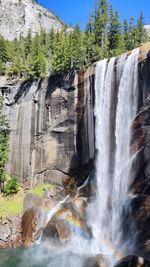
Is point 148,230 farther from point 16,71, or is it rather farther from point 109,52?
point 16,71

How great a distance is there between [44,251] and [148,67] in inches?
872

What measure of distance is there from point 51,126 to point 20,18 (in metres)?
101

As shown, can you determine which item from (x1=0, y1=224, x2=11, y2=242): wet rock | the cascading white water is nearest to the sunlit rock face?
the cascading white water

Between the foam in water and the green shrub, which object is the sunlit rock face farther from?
the foam in water

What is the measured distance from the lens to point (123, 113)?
131 ft

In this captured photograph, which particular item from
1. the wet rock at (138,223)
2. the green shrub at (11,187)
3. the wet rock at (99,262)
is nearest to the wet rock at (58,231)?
the wet rock at (138,223)

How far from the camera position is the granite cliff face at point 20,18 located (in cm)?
13250

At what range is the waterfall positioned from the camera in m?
34.8

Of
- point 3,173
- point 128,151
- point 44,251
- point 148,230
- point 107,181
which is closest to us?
point 148,230

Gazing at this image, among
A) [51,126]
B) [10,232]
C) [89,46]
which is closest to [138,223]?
[10,232]

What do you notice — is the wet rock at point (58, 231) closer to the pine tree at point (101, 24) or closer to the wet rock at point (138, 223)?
the wet rock at point (138, 223)

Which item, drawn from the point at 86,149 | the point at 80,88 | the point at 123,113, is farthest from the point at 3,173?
the point at 123,113

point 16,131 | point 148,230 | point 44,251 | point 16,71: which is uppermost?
point 16,71

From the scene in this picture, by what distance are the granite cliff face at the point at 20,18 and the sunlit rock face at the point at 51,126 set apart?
8340cm
